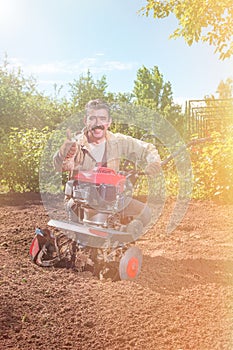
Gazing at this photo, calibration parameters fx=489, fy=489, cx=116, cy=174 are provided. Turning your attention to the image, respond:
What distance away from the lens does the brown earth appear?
9.55 feet

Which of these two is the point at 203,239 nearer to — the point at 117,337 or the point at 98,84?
the point at 117,337

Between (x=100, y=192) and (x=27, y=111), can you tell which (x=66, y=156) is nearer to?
(x=100, y=192)

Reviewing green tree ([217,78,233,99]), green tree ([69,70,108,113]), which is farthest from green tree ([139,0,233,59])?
green tree ([217,78,233,99])

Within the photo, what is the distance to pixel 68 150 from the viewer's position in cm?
347

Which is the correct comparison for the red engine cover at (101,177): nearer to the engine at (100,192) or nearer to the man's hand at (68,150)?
the engine at (100,192)

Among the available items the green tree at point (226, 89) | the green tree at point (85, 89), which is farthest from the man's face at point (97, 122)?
the green tree at point (226, 89)

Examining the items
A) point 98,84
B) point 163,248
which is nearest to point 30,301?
point 163,248

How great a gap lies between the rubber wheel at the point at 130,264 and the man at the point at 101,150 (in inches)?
10.9

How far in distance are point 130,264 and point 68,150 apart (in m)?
1.01

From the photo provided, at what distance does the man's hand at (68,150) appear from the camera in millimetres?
3453

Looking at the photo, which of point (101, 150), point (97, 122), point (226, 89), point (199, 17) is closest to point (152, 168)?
point (101, 150)

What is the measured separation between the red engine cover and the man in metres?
0.12

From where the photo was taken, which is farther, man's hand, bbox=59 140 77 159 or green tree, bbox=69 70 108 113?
green tree, bbox=69 70 108 113

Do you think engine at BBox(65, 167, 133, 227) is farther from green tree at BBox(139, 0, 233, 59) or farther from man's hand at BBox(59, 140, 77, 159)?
green tree at BBox(139, 0, 233, 59)
